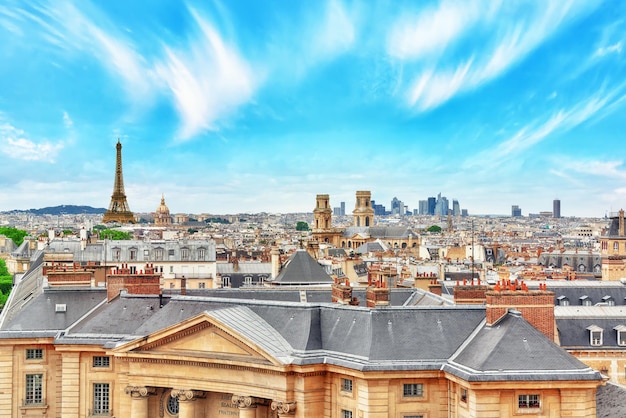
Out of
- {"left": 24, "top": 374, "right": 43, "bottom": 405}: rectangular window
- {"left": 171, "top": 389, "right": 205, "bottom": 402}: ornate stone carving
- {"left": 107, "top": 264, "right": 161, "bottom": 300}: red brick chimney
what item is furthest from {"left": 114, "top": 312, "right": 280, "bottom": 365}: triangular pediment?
{"left": 107, "top": 264, "right": 161, "bottom": 300}: red brick chimney

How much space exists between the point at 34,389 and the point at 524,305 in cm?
2089

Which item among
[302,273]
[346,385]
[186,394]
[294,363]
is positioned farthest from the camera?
[302,273]

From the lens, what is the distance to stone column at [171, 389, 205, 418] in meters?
33.7

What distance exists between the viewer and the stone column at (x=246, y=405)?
3219 centimetres

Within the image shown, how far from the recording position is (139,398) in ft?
115

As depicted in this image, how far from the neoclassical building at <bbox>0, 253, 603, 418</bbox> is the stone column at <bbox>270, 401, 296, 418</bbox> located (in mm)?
39

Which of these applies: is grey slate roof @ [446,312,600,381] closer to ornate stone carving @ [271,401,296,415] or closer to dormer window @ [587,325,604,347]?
ornate stone carving @ [271,401,296,415]

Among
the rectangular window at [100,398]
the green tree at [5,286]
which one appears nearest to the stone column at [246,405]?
the rectangular window at [100,398]

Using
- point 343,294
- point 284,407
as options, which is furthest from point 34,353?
point 284,407

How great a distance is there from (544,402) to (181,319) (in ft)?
47.6

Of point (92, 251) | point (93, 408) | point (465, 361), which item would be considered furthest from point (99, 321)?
point (92, 251)

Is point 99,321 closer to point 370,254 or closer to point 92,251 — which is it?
point 92,251

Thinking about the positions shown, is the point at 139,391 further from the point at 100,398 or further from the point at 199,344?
the point at 100,398

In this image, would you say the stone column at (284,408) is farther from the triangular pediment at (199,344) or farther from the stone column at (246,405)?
the triangular pediment at (199,344)
